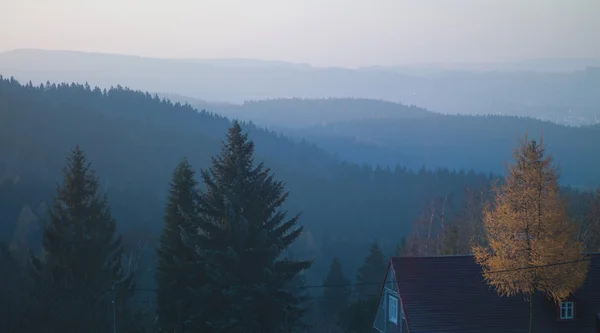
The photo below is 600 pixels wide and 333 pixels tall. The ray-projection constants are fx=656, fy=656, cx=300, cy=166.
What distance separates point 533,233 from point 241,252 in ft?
26.6

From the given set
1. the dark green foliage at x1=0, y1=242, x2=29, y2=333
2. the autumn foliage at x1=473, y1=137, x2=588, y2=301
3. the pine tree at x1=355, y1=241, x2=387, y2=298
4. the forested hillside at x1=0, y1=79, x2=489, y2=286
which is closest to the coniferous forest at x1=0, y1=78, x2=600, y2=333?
Result: the dark green foliage at x1=0, y1=242, x2=29, y2=333

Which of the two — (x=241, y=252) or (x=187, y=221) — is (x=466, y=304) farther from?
(x=187, y=221)

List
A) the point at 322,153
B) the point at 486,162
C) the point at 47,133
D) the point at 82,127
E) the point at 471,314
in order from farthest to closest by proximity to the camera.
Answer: the point at 486,162, the point at 322,153, the point at 82,127, the point at 47,133, the point at 471,314

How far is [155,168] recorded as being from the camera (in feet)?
360

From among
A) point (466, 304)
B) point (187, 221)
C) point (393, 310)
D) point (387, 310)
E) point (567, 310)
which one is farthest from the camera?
point (387, 310)

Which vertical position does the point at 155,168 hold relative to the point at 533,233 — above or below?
above

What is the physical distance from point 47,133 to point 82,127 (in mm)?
8618

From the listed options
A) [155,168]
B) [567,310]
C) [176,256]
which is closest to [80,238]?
[176,256]

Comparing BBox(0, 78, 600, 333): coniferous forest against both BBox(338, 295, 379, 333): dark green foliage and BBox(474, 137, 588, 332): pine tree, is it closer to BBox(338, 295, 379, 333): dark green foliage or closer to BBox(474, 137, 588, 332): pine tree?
BBox(338, 295, 379, 333): dark green foliage

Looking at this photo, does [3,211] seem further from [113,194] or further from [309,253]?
[309,253]

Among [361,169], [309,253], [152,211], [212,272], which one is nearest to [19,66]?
[361,169]

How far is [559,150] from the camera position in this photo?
439 feet

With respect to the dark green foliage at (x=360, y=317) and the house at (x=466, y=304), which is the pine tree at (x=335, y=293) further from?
the house at (x=466, y=304)

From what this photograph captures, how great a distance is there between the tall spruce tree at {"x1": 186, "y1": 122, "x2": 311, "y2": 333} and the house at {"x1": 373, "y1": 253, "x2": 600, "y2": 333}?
12.0 ft
